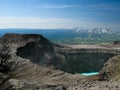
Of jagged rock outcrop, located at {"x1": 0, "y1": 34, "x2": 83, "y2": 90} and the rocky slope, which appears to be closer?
the rocky slope

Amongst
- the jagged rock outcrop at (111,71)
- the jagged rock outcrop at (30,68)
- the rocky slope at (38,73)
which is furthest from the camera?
the jagged rock outcrop at (111,71)

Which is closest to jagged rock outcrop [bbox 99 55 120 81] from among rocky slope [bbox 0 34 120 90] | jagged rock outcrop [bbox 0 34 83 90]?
rocky slope [bbox 0 34 120 90]

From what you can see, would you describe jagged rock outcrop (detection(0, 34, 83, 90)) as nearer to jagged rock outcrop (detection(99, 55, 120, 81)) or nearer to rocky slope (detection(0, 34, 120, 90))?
rocky slope (detection(0, 34, 120, 90))

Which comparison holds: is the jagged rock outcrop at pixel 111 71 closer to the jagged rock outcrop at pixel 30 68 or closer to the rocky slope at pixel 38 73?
the rocky slope at pixel 38 73

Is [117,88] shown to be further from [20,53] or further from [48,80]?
[20,53]

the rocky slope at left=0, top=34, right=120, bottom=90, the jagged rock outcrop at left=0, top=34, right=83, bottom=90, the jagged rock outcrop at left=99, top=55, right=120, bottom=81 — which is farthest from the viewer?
the jagged rock outcrop at left=99, top=55, right=120, bottom=81

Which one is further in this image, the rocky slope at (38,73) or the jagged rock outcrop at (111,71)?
the jagged rock outcrop at (111,71)

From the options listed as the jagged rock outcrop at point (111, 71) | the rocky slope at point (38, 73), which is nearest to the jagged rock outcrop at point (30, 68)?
the rocky slope at point (38, 73)

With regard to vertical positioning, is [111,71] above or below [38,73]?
above

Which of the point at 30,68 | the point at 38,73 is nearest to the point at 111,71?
the point at 38,73

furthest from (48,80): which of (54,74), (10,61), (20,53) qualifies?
(20,53)

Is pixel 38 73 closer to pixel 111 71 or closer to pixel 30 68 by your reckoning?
pixel 30 68

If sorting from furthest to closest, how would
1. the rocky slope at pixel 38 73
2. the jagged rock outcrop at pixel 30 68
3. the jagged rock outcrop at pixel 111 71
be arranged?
the jagged rock outcrop at pixel 111 71
the jagged rock outcrop at pixel 30 68
the rocky slope at pixel 38 73
